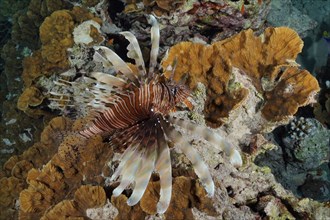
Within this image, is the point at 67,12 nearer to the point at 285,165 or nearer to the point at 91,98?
the point at 91,98

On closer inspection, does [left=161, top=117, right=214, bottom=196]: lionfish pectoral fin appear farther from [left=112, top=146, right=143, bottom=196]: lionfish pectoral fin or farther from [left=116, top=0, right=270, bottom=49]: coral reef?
[left=116, top=0, right=270, bottom=49]: coral reef

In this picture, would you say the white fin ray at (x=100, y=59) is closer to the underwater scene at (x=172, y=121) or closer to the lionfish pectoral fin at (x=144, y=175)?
the underwater scene at (x=172, y=121)

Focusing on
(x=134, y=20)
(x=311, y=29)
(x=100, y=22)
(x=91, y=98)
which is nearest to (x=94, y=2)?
(x=100, y=22)

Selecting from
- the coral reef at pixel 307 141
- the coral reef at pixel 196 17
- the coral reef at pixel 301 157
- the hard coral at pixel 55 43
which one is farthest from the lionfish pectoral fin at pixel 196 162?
the coral reef at pixel 307 141

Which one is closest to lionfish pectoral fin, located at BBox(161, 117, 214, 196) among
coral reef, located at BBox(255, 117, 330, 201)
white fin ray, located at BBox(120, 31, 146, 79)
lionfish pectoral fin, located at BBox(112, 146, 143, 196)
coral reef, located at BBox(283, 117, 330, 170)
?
lionfish pectoral fin, located at BBox(112, 146, 143, 196)

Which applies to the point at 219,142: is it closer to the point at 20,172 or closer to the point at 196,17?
the point at 196,17

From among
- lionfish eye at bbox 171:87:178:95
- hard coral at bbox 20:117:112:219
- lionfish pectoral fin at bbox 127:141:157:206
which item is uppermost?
lionfish eye at bbox 171:87:178:95
